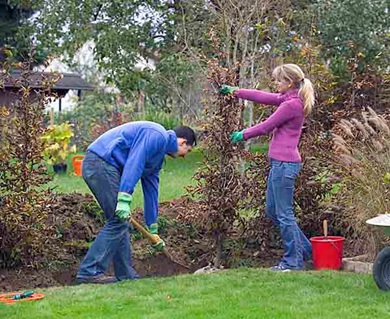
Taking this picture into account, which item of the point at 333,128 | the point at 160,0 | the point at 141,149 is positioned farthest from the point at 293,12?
the point at 141,149

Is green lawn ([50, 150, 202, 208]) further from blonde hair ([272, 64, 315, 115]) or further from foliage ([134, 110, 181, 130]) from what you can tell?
blonde hair ([272, 64, 315, 115])

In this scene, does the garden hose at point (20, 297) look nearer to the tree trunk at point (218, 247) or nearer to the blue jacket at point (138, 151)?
the blue jacket at point (138, 151)

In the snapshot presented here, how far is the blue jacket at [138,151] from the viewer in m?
6.20

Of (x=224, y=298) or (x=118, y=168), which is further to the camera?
Answer: (x=118, y=168)

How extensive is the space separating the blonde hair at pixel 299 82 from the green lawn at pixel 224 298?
4.66 ft

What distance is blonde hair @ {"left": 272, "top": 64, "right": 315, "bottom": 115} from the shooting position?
6793 millimetres

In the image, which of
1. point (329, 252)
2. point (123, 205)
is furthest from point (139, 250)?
point (329, 252)

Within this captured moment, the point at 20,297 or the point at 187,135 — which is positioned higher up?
the point at 187,135

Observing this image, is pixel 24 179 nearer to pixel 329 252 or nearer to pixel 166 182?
pixel 329 252

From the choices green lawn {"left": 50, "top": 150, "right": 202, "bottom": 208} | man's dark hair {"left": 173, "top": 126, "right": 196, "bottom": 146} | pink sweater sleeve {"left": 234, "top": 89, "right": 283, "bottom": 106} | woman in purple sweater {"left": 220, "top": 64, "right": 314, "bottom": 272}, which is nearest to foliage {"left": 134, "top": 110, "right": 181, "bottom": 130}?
green lawn {"left": 50, "top": 150, "right": 202, "bottom": 208}

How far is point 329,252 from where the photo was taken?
703 centimetres

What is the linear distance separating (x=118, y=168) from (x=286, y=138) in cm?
147

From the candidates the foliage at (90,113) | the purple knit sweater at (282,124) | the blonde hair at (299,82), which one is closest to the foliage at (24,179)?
the purple knit sweater at (282,124)

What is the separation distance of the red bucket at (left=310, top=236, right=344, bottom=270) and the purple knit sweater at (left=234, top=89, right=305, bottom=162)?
0.77 metres
